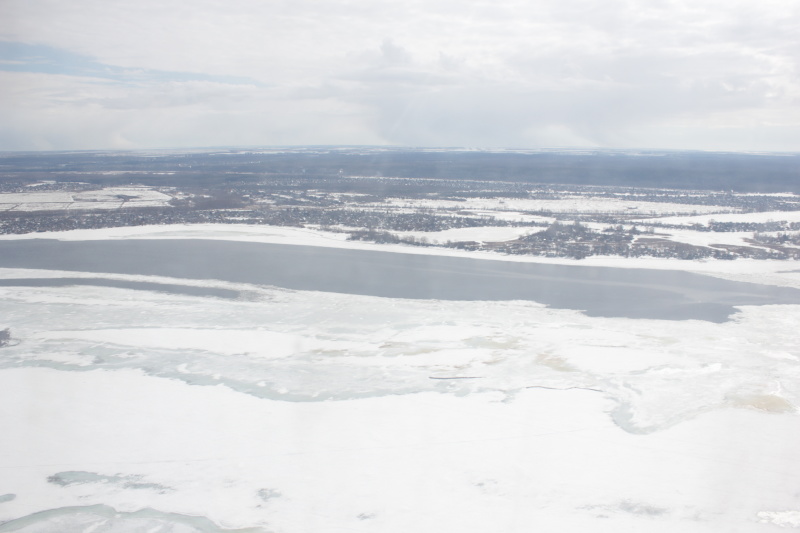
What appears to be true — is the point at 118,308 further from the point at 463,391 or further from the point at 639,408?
the point at 639,408

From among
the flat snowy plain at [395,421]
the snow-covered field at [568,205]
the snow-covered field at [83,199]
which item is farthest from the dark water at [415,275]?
the snow-covered field at [568,205]

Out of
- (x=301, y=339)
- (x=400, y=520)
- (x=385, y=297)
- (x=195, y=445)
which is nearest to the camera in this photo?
(x=400, y=520)

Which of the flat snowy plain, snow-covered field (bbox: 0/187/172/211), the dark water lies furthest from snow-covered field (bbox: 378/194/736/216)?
the flat snowy plain

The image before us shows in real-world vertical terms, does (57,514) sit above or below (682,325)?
below

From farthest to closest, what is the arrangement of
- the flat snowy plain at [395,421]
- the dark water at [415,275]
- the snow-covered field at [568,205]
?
1. the snow-covered field at [568,205]
2. the dark water at [415,275]
3. the flat snowy plain at [395,421]

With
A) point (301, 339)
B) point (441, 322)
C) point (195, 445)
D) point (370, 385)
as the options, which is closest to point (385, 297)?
point (441, 322)

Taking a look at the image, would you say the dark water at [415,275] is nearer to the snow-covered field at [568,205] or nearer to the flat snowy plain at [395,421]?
A: the flat snowy plain at [395,421]
